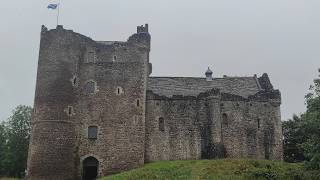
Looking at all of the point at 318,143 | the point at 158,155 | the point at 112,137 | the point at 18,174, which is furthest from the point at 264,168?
the point at 18,174

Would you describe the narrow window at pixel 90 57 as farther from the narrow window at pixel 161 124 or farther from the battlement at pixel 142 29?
the narrow window at pixel 161 124

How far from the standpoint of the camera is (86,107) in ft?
154

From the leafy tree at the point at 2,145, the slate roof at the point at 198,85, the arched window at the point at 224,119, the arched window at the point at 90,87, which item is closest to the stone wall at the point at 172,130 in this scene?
the slate roof at the point at 198,85

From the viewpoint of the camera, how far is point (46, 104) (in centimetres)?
4553

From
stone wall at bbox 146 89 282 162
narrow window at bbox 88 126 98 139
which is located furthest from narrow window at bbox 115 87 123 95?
narrow window at bbox 88 126 98 139

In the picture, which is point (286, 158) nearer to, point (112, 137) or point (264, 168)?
point (264, 168)

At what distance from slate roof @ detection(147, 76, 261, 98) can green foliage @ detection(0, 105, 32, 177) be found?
22.5m

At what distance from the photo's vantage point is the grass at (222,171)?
3866cm

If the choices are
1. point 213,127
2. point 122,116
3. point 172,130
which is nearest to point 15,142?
point 122,116

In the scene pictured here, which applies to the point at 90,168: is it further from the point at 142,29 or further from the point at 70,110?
the point at 142,29

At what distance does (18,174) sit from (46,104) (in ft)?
74.6

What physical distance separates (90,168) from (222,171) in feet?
43.5

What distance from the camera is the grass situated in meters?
38.7

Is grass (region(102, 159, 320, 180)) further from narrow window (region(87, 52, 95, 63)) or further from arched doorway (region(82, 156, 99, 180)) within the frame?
narrow window (region(87, 52, 95, 63))
